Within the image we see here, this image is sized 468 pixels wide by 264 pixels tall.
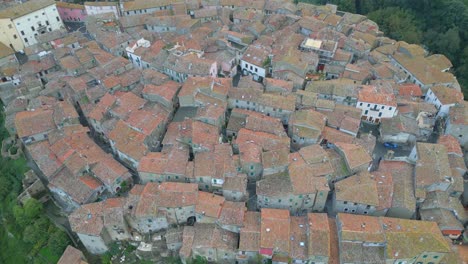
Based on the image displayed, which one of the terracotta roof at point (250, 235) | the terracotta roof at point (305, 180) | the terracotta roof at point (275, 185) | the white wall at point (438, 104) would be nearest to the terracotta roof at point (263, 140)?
the terracotta roof at point (305, 180)

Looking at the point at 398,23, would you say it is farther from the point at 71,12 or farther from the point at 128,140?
the point at 71,12

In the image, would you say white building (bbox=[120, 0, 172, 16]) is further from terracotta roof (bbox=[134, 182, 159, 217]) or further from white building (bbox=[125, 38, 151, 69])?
terracotta roof (bbox=[134, 182, 159, 217])

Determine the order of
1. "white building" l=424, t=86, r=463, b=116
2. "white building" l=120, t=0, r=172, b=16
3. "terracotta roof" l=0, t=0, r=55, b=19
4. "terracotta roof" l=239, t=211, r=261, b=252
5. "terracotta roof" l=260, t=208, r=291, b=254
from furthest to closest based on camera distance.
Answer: "white building" l=120, t=0, r=172, b=16 → "terracotta roof" l=0, t=0, r=55, b=19 → "white building" l=424, t=86, r=463, b=116 → "terracotta roof" l=239, t=211, r=261, b=252 → "terracotta roof" l=260, t=208, r=291, b=254

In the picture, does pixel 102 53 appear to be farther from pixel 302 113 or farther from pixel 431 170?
pixel 431 170

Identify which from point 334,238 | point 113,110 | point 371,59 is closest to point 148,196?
point 113,110

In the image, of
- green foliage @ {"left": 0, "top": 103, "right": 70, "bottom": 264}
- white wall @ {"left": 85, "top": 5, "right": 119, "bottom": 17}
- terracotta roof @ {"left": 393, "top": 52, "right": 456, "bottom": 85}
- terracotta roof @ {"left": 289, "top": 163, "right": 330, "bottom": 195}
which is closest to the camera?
terracotta roof @ {"left": 289, "top": 163, "right": 330, "bottom": 195}

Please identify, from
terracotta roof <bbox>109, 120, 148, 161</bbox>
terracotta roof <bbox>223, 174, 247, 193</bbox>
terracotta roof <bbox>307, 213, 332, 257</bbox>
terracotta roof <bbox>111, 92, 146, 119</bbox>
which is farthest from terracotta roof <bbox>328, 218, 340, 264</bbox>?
terracotta roof <bbox>111, 92, 146, 119</bbox>
